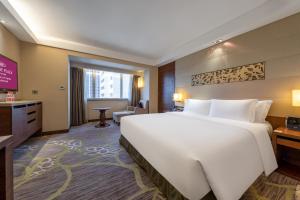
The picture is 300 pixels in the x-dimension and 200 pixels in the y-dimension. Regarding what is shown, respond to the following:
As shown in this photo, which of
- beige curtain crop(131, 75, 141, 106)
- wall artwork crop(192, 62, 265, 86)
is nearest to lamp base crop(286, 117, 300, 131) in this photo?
wall artwork crop(192, 62, 265, 86)

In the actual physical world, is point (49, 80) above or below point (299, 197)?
above

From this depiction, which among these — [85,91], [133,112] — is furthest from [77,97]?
[133,112]

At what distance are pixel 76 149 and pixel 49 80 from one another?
2189 mm

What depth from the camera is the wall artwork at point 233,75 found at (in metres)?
2.49

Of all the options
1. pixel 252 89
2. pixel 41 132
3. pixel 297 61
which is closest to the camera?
pixel 297 61

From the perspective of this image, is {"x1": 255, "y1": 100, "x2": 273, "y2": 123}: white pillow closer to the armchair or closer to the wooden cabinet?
the armchair

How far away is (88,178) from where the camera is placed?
1.64m

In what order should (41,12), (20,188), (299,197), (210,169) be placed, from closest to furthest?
(210,169) < (299,197) < (20,188) < (41,12)

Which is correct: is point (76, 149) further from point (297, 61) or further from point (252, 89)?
point (297, 61)

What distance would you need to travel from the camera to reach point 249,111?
2.24 metres

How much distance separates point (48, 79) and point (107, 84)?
2638 mm

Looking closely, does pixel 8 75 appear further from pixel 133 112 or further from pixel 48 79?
pixel 133 112

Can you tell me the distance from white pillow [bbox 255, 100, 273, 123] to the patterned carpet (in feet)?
2.82

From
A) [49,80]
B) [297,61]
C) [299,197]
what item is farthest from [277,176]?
[49,80]
